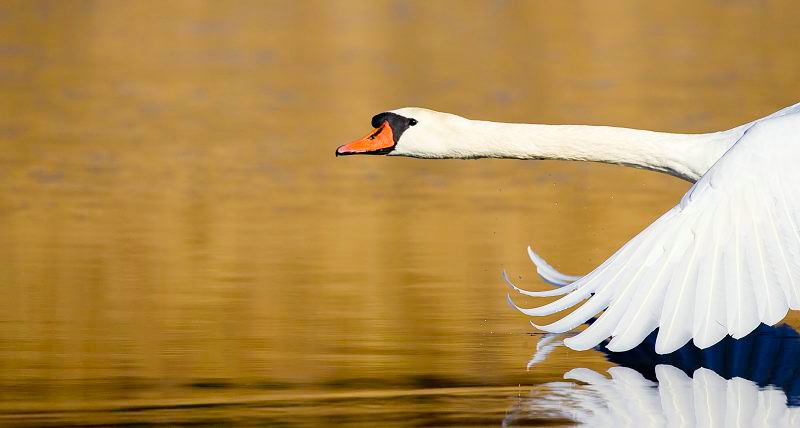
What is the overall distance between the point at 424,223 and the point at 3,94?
24.0ft

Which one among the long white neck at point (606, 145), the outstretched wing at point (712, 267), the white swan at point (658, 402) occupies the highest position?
the long white neck at point (606, 145)

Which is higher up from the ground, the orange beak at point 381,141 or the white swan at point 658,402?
the orange beak at point 381,141

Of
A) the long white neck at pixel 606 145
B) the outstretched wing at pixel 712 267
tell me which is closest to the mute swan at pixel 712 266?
the outstretched wing at pixel 712 267

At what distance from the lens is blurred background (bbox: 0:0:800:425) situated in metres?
6.32

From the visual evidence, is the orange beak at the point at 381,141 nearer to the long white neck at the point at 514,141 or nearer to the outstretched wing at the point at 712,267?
the long white neck at the point at 514,141

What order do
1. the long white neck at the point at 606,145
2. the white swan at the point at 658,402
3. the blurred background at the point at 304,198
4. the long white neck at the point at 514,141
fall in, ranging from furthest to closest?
the long white neck at the point at 514,141 < the long white neck at the point at 606,145 < the blurred background at the point at 304,198 < the white swan at the point at 658,402

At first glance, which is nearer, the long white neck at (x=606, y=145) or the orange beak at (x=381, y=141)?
the long white neck at (x=606, y=145)

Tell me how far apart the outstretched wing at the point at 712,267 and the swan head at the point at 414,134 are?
206cm

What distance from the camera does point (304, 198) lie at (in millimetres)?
11117

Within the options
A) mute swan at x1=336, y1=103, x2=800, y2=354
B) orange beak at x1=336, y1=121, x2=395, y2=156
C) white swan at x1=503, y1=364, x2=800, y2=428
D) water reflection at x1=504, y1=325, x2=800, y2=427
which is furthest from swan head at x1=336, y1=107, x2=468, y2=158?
white swan at x1=503, y1=364, x2=800, y2=428

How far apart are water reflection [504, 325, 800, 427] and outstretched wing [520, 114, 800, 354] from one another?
0.21 metres

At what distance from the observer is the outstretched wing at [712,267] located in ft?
19.2

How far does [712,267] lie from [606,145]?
210 centimetres

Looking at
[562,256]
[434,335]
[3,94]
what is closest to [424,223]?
[562,256]
